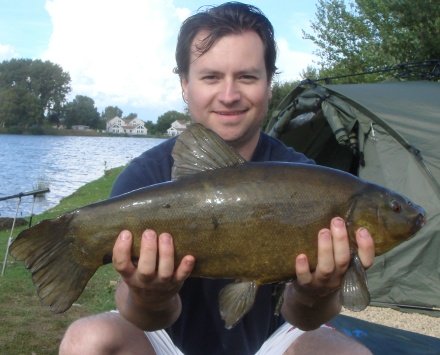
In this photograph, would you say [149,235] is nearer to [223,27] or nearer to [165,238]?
[165,238]

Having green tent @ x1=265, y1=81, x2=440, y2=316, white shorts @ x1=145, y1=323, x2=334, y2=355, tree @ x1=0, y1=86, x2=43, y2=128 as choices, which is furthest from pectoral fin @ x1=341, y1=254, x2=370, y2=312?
tree @ x1=0, y1=86, x2=43, y2=128

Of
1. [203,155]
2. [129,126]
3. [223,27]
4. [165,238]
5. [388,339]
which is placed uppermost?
[223,27]

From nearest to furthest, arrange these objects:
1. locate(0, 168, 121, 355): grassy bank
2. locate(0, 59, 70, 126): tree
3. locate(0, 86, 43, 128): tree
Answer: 1. locate(0, 168, 121, 355): grassy bank
2. locate(0, 86, 43, 128): tree
3. locate(0, 59, 70, 126): tree

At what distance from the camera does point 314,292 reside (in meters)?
2.48

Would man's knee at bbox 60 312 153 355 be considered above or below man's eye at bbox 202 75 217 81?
below

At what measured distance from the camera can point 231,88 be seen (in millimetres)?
2879

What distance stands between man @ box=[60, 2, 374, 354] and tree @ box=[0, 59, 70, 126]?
7546cm

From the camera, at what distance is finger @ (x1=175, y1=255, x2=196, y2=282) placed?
2.23 m

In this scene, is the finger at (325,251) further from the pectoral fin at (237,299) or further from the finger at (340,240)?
the pectoral fin at (237,299)

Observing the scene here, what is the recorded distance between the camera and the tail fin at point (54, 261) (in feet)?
7.63

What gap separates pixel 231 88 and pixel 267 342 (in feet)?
3.75

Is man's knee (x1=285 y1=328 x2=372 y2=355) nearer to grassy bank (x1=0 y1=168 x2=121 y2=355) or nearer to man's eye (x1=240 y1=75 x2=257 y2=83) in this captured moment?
man's eye (x1=240 y1=75 x2=257 y2=83)

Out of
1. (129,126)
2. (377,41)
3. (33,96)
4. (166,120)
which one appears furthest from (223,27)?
(129,126)

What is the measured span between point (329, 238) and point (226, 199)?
38cm
